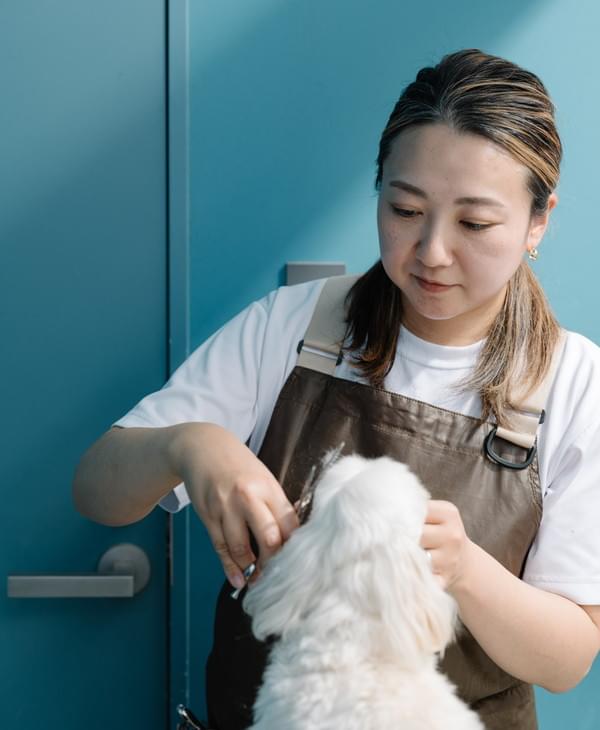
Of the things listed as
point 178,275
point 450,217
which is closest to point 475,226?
point 450,217

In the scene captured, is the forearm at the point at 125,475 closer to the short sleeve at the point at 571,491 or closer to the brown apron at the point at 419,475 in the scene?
the brown apron at the point at 419,475

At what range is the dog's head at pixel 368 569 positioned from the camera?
0.72 m

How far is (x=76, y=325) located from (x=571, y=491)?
90 centimetres

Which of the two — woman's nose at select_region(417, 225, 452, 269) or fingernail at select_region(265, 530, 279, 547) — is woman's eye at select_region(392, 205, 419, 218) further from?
fingernail at select_region(265, 530, 279, 547)

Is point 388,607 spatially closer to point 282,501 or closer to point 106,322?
point 282,501

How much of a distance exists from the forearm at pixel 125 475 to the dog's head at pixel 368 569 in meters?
0.27

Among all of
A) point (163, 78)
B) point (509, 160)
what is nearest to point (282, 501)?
point (509, 160)

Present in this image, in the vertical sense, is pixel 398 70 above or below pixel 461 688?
above

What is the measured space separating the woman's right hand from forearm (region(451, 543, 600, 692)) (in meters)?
0.22

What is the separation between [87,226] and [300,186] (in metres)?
0.39

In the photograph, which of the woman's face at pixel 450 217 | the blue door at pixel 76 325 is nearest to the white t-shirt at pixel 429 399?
the woman's face at pixel 450 217

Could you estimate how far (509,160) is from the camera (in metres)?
1.08

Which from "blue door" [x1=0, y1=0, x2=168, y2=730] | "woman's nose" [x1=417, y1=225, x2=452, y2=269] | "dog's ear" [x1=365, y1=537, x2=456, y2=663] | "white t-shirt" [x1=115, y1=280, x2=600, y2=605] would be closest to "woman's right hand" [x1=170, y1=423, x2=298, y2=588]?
"dog's ear" [x1=365, y1=537, x2=456, y2=663]

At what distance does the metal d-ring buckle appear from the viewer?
114 cm
